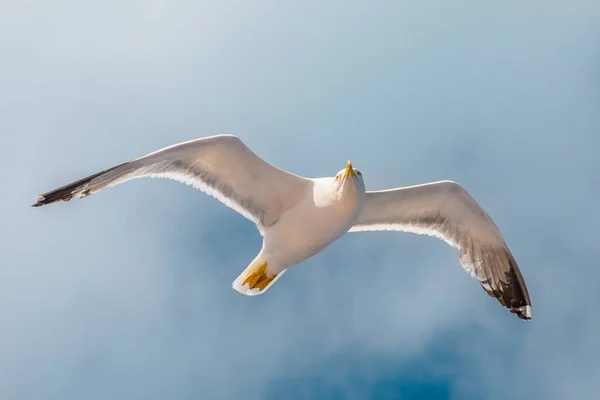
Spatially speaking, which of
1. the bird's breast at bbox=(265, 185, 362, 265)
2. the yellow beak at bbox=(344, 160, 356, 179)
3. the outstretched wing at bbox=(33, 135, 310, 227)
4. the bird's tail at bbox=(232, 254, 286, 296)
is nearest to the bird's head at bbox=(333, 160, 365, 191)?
the yellow beak at bbox=(344, 160, 356, 179)

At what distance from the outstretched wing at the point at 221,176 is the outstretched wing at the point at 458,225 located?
1399mm

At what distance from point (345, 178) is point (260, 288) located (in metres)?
2.29

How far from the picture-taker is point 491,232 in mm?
12578

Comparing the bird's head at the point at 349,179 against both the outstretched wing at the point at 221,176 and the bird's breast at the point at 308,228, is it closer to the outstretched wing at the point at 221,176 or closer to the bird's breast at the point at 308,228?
the bird's breast at the point at 308,228

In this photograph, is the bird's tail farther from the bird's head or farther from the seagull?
the bird's head

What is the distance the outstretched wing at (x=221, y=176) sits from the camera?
1100cm

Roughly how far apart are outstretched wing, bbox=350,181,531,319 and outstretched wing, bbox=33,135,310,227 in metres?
1.40

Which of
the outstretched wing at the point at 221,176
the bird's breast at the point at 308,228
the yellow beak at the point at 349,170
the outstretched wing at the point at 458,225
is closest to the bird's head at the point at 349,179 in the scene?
the yellow beak at the point at 349,170

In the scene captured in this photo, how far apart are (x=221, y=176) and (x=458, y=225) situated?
12.5 ft

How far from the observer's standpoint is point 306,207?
1138 cm

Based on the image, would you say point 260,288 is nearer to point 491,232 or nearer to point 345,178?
point 345,178

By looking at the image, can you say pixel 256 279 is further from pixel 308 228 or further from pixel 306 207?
pixel 306 207

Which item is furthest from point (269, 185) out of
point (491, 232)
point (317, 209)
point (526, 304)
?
point (526, 304)

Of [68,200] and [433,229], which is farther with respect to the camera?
[433,229]
